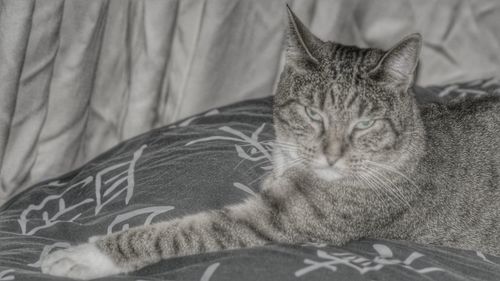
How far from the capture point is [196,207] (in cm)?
179

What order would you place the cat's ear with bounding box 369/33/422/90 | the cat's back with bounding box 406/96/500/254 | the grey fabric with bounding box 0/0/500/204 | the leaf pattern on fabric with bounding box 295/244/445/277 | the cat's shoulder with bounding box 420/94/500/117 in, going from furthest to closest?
the grey fabric with bounding box 0/0/500/204 → the cat's shoulder with bounding box 420/94/500/117 → the cat's back with bounding box 406/96/500/254 → the cat's ear with bounding box 369/33/422/90 → the leaf pattern on fabric with bounding box 295/244/445/277

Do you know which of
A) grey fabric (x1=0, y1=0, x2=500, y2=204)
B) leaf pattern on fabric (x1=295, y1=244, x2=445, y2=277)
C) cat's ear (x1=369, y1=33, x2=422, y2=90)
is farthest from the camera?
grey fabric (x1=0, y1=0, x2=500, y2=204)

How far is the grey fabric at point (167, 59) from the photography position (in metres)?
2.33

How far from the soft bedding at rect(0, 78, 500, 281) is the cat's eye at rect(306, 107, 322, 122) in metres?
0.28

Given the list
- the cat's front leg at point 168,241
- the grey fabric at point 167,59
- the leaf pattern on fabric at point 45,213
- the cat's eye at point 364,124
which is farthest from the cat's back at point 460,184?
the leaf pattern on fabric at point 45,213

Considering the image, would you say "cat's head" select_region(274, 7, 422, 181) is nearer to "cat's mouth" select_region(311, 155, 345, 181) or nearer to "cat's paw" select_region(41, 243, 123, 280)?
"cat's mouth" select_region(311, 155, 345, 181)

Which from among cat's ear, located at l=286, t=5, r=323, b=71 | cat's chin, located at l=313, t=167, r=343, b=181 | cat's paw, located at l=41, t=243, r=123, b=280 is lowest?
cat's paw, located at l=41, t=243, r=123, b=280

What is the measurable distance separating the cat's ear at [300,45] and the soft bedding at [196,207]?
362 millimetres

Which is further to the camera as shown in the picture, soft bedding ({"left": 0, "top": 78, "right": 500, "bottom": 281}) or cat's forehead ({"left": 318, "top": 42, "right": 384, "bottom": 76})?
cat's forehead ({"left": 318, "top": 42, "right": 384, "bottom": 76})

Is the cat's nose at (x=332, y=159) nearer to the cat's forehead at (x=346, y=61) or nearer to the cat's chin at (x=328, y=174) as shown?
the cat's chin at (x=328, y=174)

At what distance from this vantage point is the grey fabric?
2330 mm

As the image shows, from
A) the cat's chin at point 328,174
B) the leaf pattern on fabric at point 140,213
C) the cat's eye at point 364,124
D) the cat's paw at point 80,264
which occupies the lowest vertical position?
the cat's paw at point 80,264

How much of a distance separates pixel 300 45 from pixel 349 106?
21 cm

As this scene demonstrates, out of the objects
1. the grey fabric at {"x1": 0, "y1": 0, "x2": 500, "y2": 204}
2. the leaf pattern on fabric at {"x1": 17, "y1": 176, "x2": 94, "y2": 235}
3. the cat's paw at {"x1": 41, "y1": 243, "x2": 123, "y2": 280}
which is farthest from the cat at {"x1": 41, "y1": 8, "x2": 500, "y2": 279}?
the grey fabric at {"x1": 0, "y1": 0, "x2": 500, "y2": 204}
